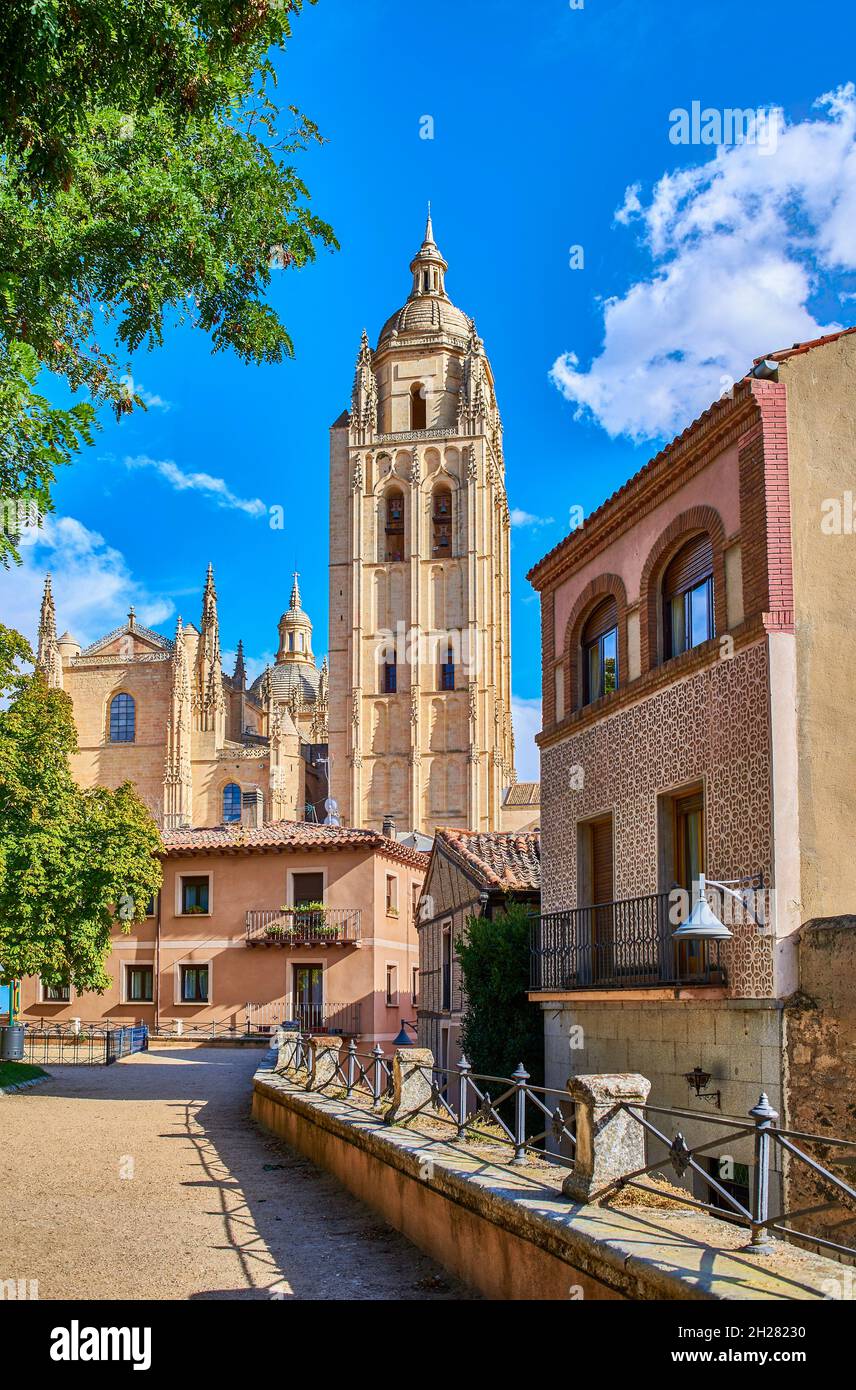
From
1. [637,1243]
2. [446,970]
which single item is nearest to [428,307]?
[446,970]

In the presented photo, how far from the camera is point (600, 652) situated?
1808cm

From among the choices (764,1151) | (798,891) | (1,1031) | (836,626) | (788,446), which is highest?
(788,446)

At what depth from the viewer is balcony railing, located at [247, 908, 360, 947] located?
39469mm

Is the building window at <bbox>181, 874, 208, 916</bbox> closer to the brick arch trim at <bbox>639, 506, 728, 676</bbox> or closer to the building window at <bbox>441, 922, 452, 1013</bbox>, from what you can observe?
the building window at <bbox>441, 922, 452, 1013</bbox>

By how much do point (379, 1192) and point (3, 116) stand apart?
27.9ft

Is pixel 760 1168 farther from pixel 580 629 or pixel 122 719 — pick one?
pixel 122 719

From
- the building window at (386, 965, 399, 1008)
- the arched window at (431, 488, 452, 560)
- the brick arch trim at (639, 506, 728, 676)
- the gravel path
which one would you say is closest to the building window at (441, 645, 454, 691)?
the arched window at (431, 488, 452, 560)

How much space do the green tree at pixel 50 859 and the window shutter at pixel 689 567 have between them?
1535cm

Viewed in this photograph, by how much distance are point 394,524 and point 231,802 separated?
19.7 meters

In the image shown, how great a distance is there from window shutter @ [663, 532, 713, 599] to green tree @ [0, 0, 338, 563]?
218 inches

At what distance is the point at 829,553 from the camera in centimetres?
1323

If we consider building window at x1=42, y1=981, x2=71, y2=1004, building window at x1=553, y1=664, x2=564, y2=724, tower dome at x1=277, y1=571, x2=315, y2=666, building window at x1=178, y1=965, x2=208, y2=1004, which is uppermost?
tower dome at x1=277, y1=571, x2=315, y2=666
